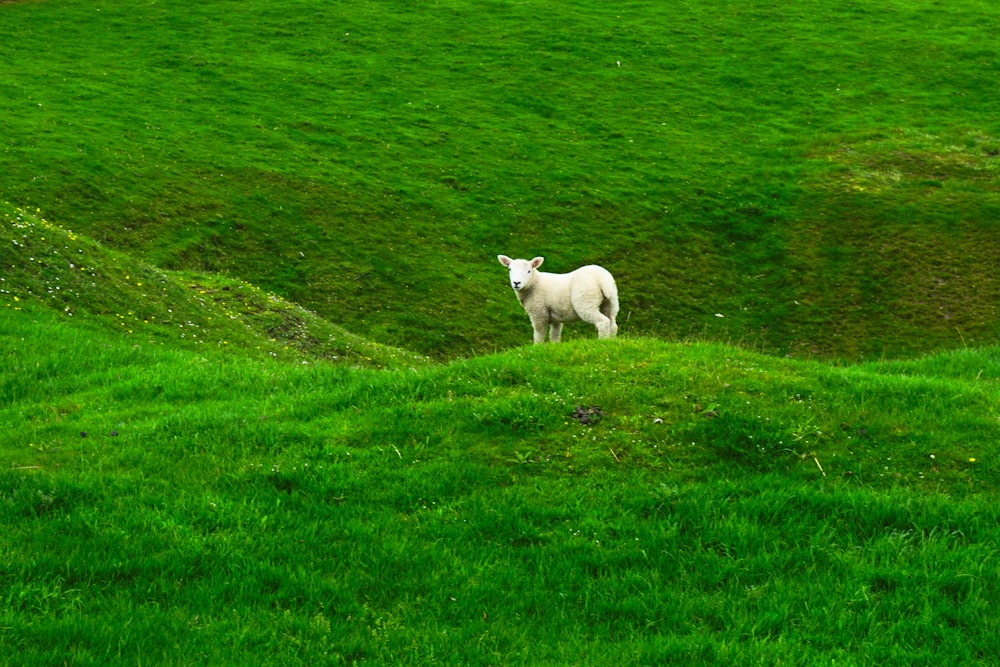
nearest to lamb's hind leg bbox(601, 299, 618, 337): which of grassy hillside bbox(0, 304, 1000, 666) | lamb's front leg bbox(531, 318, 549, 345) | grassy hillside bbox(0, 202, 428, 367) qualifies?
lamb's front leg bbox(531, 318, 549, 345)

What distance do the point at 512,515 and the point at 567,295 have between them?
32.7ft

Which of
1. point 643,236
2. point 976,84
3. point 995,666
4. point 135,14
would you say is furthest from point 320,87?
point 995,666

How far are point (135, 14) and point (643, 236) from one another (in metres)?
36.6

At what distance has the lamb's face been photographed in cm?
1770

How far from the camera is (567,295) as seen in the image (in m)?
18.1

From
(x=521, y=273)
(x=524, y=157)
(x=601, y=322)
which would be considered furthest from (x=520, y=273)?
(x=524, y=157)

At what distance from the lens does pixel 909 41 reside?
6216cm

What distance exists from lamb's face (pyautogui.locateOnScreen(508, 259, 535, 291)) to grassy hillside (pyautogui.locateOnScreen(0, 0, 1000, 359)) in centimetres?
1004

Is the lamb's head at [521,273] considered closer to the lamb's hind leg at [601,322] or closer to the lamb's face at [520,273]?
the lamb's face at [520,273]

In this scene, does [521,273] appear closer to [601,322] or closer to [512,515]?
[601,322]

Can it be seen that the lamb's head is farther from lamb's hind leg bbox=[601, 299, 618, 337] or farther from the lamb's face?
lamb's hind leg bbox=[601, 299, 618, 337]

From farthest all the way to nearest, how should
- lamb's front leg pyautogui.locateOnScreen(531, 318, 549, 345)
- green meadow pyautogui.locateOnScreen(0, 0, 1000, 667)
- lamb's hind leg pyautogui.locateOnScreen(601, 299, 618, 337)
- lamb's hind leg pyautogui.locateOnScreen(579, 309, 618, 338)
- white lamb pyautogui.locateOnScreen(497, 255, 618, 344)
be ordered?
lamb's front leg pyautogui.locateOnScreen(531, 318, 549, 345)
lamb's hind leg pyautogui.locateOnScreen(601, 299, 618, 337)
white lamb pyautogui.locateOnScreen(497, 255, 618, 344)
lamb's hind leg pyautogui.locateOnScreen(579, 309, 618, 338)
green meadow pyautogui.locateOnScreen(0, 0, 1000, 667)

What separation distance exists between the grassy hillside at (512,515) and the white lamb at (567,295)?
534 cm

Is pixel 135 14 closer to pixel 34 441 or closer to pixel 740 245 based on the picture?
pixel 740 245
